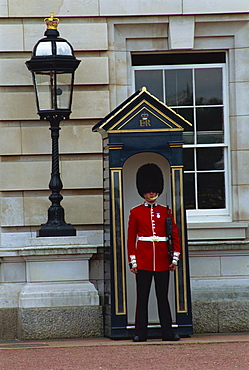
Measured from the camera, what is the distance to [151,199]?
826 centimetres

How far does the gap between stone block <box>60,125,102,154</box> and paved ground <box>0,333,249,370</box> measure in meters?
2.03

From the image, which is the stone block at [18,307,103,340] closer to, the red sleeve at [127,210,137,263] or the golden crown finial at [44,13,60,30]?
the red sleeve at [127,210,137,263]

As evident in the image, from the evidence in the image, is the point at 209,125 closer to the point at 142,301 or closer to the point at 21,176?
the point at 21,176

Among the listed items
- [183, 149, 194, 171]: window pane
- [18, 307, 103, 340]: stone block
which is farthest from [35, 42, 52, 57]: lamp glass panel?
[18, 307, 103, 340]: stone block

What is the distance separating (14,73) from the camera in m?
9.13

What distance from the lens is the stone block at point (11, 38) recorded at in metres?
9.13

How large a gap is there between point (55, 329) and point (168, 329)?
121 centimetres

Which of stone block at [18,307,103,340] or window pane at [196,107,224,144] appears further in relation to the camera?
window pane at [196,107,224,144]

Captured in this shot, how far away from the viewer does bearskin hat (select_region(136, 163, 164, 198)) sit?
8266 millimetres

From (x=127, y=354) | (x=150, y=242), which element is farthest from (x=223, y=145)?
(x=127, y=354)

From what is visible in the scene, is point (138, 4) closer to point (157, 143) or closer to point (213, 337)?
point (157, 143)

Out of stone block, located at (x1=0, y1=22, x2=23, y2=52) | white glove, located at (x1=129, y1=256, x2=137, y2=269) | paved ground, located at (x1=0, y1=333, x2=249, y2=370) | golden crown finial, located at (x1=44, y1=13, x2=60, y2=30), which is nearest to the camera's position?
paved ground, located at (x1=0, y1=333, x2=249, y2=370)

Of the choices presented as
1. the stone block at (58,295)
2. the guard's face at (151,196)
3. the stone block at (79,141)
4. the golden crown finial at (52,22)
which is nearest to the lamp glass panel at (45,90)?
the golden crown finial at (52,22)

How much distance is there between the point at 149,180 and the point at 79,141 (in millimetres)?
1265
